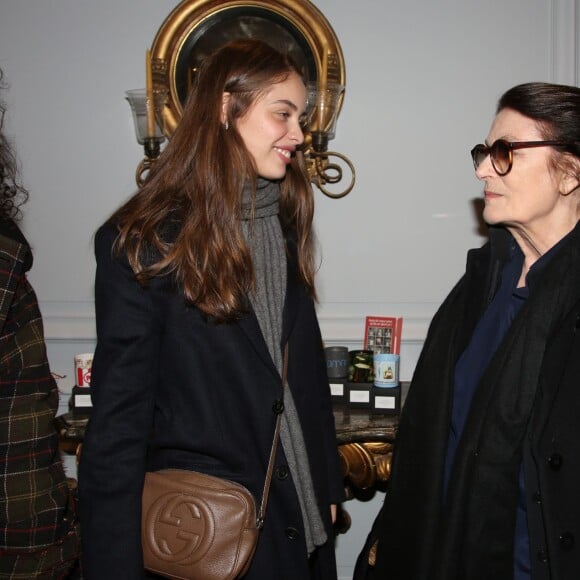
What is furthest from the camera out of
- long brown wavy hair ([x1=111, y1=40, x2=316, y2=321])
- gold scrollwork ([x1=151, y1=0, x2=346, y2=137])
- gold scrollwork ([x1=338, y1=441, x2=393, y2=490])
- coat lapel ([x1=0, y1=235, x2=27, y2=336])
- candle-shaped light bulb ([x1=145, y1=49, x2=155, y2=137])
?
gold scrollwork ([x1=151, y1=0, x2=346, y2=137])

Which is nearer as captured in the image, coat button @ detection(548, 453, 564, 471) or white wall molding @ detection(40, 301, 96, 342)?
coat button @ detection(548, 453, 564, 471)

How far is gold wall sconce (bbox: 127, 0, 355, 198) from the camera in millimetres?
3008

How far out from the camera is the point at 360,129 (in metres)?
3.19

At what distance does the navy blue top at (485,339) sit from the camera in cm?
185

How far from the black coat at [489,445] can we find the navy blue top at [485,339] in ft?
0.08

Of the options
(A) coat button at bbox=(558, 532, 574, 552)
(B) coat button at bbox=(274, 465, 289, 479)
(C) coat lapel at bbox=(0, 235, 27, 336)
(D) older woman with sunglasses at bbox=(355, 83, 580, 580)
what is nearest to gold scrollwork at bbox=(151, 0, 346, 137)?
(D) older woman with sunglasses at bbox=(355, 83, 580, 580)

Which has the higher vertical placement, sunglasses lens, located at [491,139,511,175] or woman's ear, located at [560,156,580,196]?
sunglasses lens, located at [491,139,511,175]

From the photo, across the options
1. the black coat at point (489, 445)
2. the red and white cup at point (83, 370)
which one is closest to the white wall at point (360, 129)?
the red and white cup at point (83, 370)

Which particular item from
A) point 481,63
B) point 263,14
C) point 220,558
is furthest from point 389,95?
point 220,558

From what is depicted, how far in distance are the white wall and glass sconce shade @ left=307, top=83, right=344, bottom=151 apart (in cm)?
17

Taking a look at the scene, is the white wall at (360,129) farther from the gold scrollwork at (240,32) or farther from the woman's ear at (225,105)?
the woman's ear at (225,105)

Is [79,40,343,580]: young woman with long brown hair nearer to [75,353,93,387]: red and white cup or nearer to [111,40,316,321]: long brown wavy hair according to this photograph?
[111,40,316,321]: long brown wavy hair

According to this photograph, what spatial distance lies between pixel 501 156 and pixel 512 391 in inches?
22.6

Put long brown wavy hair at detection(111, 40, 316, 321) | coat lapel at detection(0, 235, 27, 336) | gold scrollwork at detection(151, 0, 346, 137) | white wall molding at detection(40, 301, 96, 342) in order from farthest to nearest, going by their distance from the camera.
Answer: white wall molding at detection(40, 301, 96, 342) → gold scrollwork at detection(151, 0, 346, 137) → long brown wavy hair at detection(111, 40, 316, 321) → coat lapel at detection(0, 235, 27, 336)
